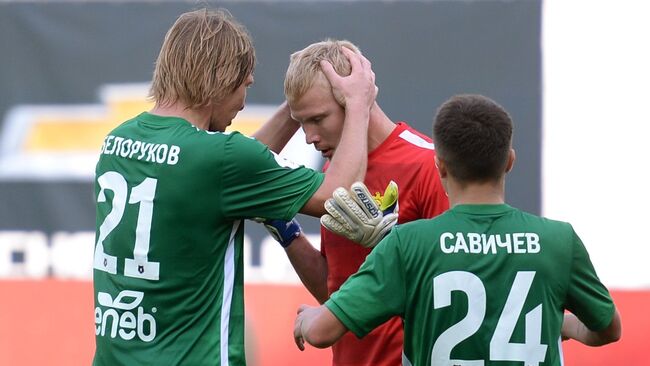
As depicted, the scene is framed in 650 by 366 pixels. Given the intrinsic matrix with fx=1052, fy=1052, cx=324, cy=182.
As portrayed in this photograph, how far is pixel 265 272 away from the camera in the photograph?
5719 mm

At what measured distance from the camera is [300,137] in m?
5.80

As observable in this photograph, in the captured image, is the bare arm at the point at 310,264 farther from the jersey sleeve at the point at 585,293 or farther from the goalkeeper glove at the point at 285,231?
the jersey sleeve at the point at 585,293

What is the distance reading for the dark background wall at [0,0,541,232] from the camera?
562cm

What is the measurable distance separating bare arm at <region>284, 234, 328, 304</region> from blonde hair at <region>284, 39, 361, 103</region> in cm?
49

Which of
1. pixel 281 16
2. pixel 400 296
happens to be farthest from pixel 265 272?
pixel 400 296

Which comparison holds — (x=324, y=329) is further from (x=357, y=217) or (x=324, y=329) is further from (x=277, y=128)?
(x=277, y=128)

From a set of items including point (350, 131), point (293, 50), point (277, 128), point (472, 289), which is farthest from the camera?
point (293, 50)

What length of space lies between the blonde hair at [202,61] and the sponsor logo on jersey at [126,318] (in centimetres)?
57

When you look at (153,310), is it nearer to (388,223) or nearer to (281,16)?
(388,223)

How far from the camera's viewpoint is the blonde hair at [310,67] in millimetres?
3266

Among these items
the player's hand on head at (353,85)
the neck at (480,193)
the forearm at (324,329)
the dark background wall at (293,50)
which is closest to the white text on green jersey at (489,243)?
the neck at (480,193)

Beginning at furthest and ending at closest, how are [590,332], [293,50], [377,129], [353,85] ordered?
[293,50] < [377,129] < [353,85] < [590,332]

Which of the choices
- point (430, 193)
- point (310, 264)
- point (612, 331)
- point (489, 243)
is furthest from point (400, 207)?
point (612, 331)

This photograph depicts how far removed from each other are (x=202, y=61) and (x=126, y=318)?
75 centimetres
